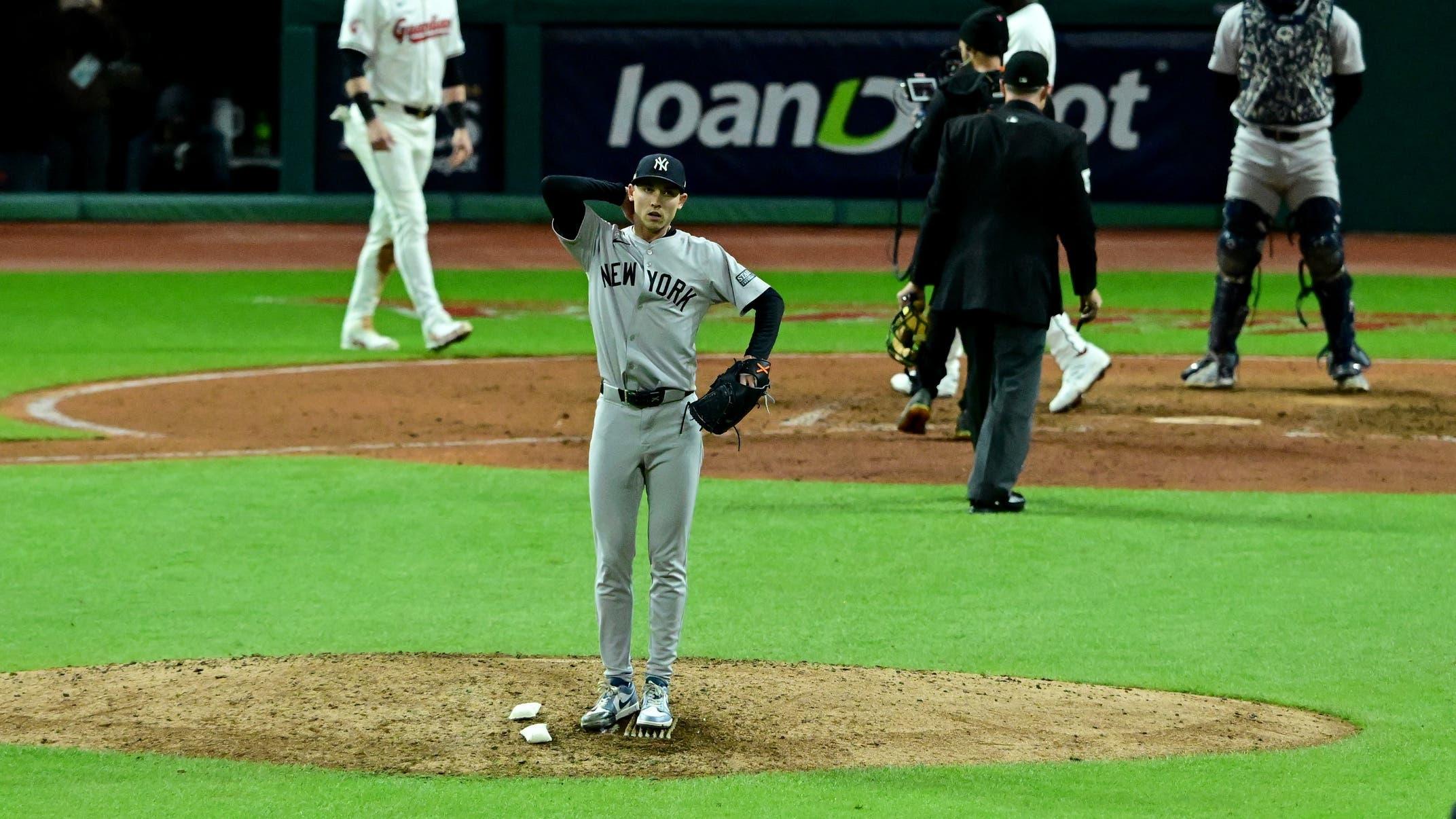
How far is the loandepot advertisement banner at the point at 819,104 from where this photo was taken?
2388cm

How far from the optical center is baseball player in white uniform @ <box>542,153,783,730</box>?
538 cm

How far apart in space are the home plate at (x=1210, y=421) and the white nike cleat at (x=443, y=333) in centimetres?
443

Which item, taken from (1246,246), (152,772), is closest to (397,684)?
(152,772)

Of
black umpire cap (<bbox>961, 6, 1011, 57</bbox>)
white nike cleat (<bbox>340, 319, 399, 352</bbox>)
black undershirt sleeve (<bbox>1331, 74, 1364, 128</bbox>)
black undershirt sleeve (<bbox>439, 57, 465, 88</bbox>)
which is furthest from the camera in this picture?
white nike cleat (<bbox>340, 319, 399, 352</bbox>)

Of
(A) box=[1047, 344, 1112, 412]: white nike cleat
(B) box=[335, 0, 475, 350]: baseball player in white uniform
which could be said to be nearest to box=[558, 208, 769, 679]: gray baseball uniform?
(A) box=[1047, 344, 1112, 412]: white nike cleat

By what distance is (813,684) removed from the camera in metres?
5.95

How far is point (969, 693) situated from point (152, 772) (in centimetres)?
218

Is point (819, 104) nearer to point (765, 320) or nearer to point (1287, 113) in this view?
point (1287, 113)

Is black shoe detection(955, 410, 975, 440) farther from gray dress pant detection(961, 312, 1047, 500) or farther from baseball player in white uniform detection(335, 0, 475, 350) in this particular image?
baseball player in white uniform detection(335, 0, 475, 350)

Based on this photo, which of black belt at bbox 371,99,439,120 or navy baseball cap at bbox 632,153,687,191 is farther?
black belt at bbox 371,99,439,120

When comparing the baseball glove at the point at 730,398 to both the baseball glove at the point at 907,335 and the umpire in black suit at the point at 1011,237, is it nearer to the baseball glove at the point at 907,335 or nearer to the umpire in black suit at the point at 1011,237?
the umpire in black suit at the point at 1011,237

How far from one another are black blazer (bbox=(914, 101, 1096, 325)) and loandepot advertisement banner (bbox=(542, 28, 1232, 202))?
15447 millimetres

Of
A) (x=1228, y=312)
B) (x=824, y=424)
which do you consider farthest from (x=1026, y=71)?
(x=1228, y=312)

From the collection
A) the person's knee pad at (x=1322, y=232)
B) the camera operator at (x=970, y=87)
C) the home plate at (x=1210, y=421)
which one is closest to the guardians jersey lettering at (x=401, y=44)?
the camera operator at (x=970, y=87)
